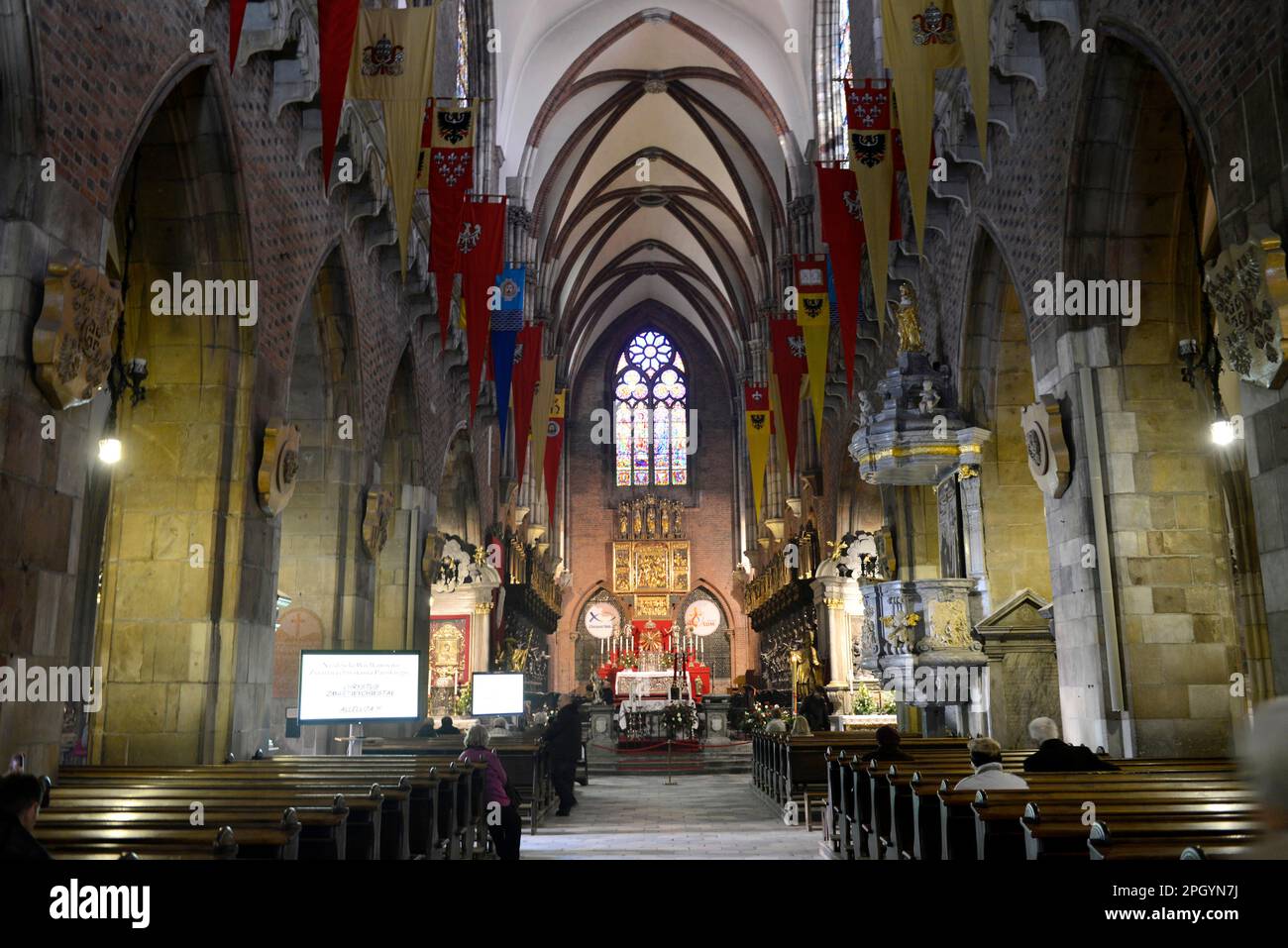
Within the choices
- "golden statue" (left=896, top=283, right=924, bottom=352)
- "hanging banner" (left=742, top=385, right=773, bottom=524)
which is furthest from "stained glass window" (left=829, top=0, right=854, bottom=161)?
"golden statue" (left=896, top=283, right=924, bottom=352)

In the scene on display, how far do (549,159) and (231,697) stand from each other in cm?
2151

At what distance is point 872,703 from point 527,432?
8.62 m

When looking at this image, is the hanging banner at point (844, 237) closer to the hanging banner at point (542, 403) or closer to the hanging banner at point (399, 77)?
the hanging banner at point (399, 77)

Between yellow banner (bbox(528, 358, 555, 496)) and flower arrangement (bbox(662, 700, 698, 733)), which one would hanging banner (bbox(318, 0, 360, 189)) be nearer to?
yellow banner (bbox(528, 358, 555, 496))

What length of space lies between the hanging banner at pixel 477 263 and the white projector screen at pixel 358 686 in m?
4.36

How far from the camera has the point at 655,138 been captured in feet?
99.8

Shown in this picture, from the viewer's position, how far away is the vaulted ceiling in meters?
24.5

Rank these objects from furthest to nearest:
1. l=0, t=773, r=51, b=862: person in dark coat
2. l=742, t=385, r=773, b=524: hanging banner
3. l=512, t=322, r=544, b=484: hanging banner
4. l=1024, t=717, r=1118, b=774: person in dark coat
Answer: l=742, t=385, r=773, b=524: hanging banner, l=512, t=322, r=544, b=484: hanging banner, l=1024, t=717, r=1118, b=774: person in dark coat, l=0, t=773, r=51, b=862: person in dark coat

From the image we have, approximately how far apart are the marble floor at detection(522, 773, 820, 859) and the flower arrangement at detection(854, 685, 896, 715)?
4.44 metres

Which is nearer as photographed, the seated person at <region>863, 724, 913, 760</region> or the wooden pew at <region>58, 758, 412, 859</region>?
the wooden pew at <region>58, 758, 412, 859</region>

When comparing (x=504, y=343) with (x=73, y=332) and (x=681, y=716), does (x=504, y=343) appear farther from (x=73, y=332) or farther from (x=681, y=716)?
(x=73, y=332)

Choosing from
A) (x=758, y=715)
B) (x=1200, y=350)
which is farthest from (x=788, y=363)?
(x=1200, y=350)

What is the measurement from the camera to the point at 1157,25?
7.88 metres
